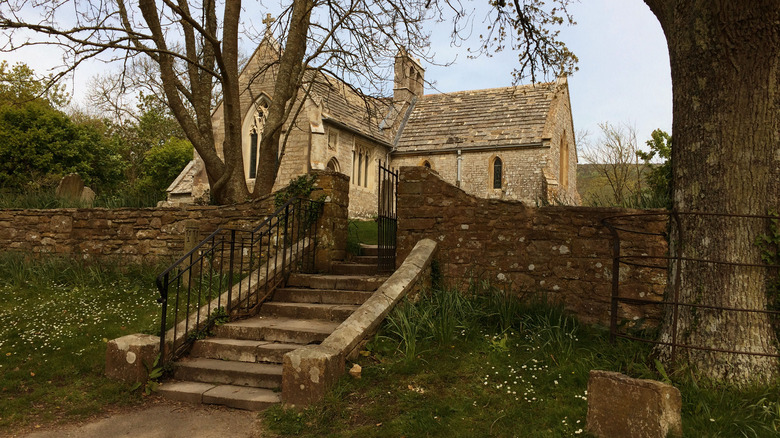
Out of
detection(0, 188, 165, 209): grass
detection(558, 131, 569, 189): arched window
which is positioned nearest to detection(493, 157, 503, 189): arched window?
detection(558, 131, 569, 189): arched window

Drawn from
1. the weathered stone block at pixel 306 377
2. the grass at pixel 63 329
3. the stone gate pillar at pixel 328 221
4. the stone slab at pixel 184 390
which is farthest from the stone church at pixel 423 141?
the weathered stone block at pixel 306 377

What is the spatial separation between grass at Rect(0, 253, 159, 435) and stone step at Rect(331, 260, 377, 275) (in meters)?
2.68

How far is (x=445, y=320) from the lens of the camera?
19.4 ft

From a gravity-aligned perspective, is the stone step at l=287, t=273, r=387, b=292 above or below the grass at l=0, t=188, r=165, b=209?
below

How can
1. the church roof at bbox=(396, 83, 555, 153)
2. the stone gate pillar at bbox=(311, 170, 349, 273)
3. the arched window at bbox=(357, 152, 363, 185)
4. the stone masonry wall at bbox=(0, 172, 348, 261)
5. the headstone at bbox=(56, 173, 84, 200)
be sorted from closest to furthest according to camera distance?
1. the stone gate pillar at bbox=(311, 170, 349, 273)
2. the stone masonry wall at bbox=(0, 172, 348, 261)
3. the headstone at bbox=(56, 173, 84, 200)
4. the church roof at bbox=(396, 83, 555, 153)
5. the arched window at bbox=(357, 152, 363, 185)

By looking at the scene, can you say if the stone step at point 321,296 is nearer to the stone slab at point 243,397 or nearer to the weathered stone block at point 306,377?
the stone slab at point 243,397

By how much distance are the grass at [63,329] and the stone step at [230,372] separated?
0.53m

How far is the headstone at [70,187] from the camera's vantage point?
474 inches

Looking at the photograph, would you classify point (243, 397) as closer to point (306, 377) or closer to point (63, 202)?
point (306, 377)

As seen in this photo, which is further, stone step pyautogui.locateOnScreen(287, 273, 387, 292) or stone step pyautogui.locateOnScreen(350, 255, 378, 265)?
stone step pyautogui.locateOnScreen(350, 255, 378, 265)

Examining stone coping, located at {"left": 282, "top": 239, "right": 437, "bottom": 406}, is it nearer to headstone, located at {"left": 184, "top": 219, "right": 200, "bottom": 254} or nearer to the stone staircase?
the stone staircase

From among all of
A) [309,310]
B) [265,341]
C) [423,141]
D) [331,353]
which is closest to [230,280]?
[265,341]

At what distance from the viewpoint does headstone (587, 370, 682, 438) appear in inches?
141

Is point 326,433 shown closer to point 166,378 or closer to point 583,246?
point 166,378
